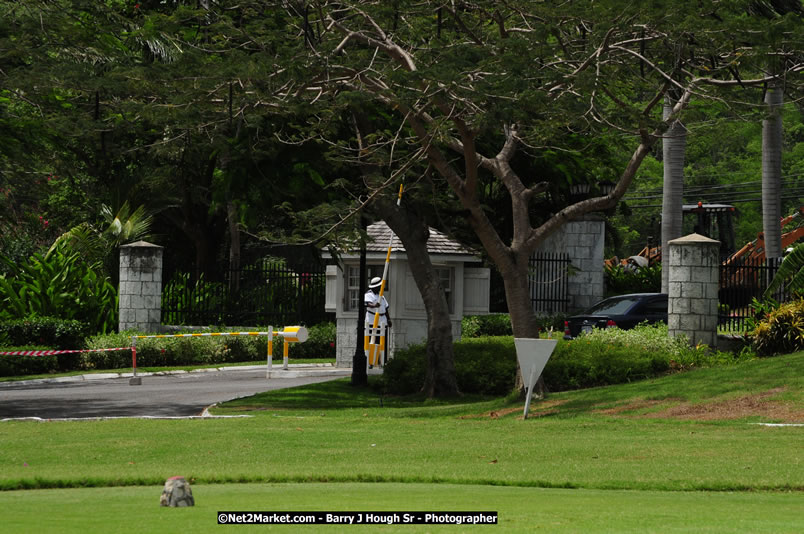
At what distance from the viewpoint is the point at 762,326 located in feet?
76.2

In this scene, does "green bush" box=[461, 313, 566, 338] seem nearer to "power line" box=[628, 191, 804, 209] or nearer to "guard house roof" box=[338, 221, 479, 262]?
"guard house roof" box=[338, 221, 479, 262]

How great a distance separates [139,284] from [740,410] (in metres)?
18.5

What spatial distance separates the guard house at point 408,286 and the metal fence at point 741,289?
6424mm

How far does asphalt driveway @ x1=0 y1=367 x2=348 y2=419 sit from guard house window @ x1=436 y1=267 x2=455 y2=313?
3.25 m

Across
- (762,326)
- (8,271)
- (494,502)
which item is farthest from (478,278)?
(494,502)

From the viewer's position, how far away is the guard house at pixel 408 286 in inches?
1045

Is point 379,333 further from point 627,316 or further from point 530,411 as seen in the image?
point 530,411

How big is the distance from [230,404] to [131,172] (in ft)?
62.8

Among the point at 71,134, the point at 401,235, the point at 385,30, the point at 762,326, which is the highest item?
the point at 385,30

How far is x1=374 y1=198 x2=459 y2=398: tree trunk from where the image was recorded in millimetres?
21922

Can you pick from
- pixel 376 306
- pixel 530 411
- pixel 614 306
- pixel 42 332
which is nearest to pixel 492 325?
pixel 614 306

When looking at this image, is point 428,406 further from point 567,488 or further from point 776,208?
point 776,208

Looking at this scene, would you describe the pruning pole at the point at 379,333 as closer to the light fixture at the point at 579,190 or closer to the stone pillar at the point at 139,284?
the stone pillar at the point at 139,284

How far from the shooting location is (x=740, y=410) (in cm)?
1809
